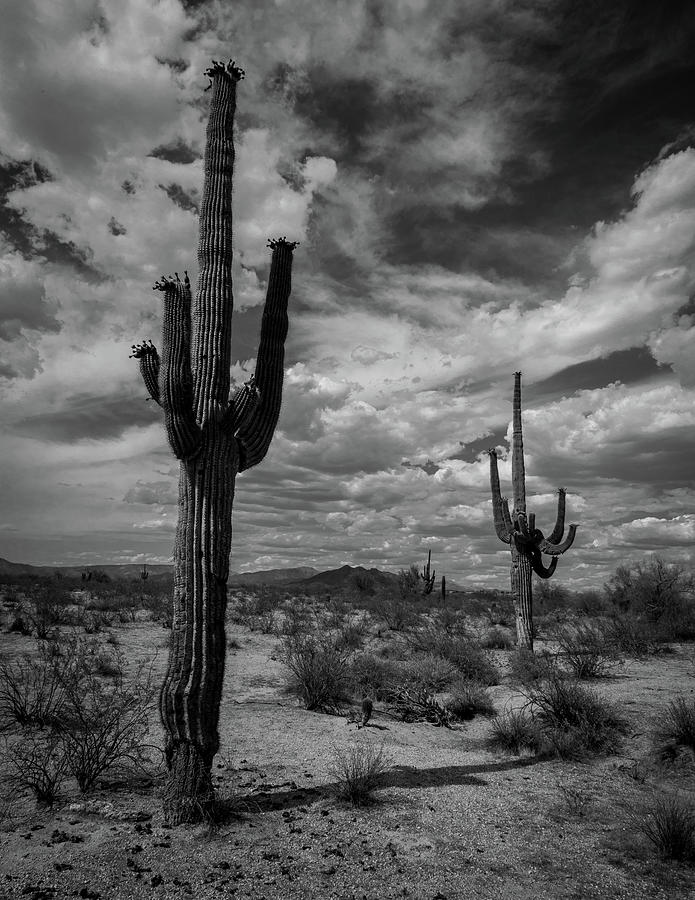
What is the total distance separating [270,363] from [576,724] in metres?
6.61

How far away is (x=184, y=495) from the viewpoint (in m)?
5.92

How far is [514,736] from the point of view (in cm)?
793

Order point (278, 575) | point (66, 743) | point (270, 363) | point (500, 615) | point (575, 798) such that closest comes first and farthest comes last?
point (66, 743) → point (575, 798) → point (270, 363) → point (500, 615) → point (278, 575)

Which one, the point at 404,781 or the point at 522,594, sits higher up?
the point at 522,594

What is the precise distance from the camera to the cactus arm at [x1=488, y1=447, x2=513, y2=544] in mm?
15984

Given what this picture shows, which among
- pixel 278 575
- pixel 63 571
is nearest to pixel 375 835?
pixel 63 571

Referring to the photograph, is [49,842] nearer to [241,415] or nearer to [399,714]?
[241,415]

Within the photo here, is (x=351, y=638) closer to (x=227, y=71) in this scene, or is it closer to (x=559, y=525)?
(x=559, y=525)

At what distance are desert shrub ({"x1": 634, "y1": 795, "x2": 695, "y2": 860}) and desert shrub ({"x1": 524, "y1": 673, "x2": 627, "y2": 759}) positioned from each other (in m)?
2.40

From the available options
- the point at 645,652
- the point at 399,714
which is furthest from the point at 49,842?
the point at 645,652

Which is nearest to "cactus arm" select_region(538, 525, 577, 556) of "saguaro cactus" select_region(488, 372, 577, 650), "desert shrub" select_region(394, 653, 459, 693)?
"saguaro cactus" select_region(488, 372, 577, 650)

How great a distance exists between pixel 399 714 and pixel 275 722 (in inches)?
87.5

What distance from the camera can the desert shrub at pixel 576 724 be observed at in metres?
7.55

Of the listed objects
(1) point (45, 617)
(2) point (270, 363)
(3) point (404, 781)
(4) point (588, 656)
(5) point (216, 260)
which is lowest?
(3) point (404, 781)
